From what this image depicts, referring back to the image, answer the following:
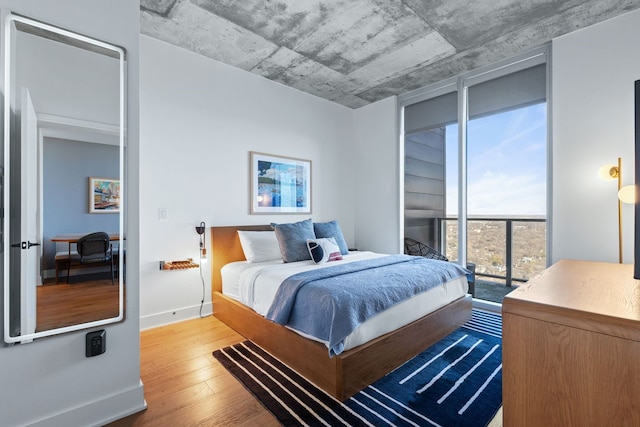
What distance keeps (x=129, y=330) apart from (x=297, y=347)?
1.02 metres

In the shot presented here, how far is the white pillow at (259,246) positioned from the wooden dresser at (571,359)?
2.60 m

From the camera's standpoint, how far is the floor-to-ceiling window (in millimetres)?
3254

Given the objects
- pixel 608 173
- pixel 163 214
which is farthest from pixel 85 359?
pixel 608 173

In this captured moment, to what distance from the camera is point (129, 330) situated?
1682 mm

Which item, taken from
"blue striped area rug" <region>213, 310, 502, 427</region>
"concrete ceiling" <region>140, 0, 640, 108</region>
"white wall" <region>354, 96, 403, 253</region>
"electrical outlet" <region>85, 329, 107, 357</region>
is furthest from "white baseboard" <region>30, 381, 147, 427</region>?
"white wall" <region>354, 96, 403, 253</region>

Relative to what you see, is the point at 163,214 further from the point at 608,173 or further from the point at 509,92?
the point at 608,173

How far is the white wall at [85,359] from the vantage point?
1391 millimetres

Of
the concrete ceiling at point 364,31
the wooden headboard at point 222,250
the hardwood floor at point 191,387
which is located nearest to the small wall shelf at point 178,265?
the wooden headboard at point 222,250

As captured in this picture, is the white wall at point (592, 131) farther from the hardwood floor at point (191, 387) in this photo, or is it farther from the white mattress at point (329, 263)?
the hardwood floor at point (191, 387)

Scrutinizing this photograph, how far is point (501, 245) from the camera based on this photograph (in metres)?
3.75

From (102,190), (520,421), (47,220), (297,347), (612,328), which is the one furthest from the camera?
(297,347)

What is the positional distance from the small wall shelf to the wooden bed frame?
0.44m

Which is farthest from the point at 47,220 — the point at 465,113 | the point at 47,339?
the point at 465,113

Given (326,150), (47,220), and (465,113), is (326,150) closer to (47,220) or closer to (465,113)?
(465,113)
